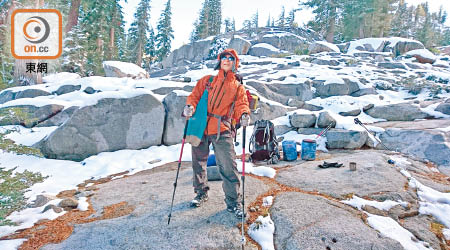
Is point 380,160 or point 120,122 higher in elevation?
point 120,122

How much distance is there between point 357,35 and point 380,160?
42568mm

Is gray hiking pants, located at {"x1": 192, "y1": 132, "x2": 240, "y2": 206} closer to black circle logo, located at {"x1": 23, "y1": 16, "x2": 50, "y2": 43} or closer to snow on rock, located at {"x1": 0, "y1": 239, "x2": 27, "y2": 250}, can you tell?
snow on rock, located at {"x1": 0, "y1": 239, "x2": 27, "y2": 250}

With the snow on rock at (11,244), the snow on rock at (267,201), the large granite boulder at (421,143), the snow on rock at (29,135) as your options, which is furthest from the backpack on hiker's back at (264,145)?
the snow on rock at (29,135)

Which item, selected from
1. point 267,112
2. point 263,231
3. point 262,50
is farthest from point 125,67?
point 262,50

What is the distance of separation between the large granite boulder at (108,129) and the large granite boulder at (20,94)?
4.85 m

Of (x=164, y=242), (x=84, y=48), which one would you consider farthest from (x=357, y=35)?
(x=164, y=242)

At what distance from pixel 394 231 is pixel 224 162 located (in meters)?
2.59

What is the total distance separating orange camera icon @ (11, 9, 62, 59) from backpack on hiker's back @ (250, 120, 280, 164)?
1200cm

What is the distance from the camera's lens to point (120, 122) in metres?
8.10

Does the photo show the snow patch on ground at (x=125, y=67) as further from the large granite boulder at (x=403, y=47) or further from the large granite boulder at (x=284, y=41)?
the large granite boulder at (x=284, y=41)

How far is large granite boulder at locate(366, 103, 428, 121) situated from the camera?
34.4 feet

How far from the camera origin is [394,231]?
315 cm

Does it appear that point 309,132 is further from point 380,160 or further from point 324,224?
point 324,224

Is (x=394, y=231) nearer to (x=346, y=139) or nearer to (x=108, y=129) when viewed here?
(x=346, y=139)
